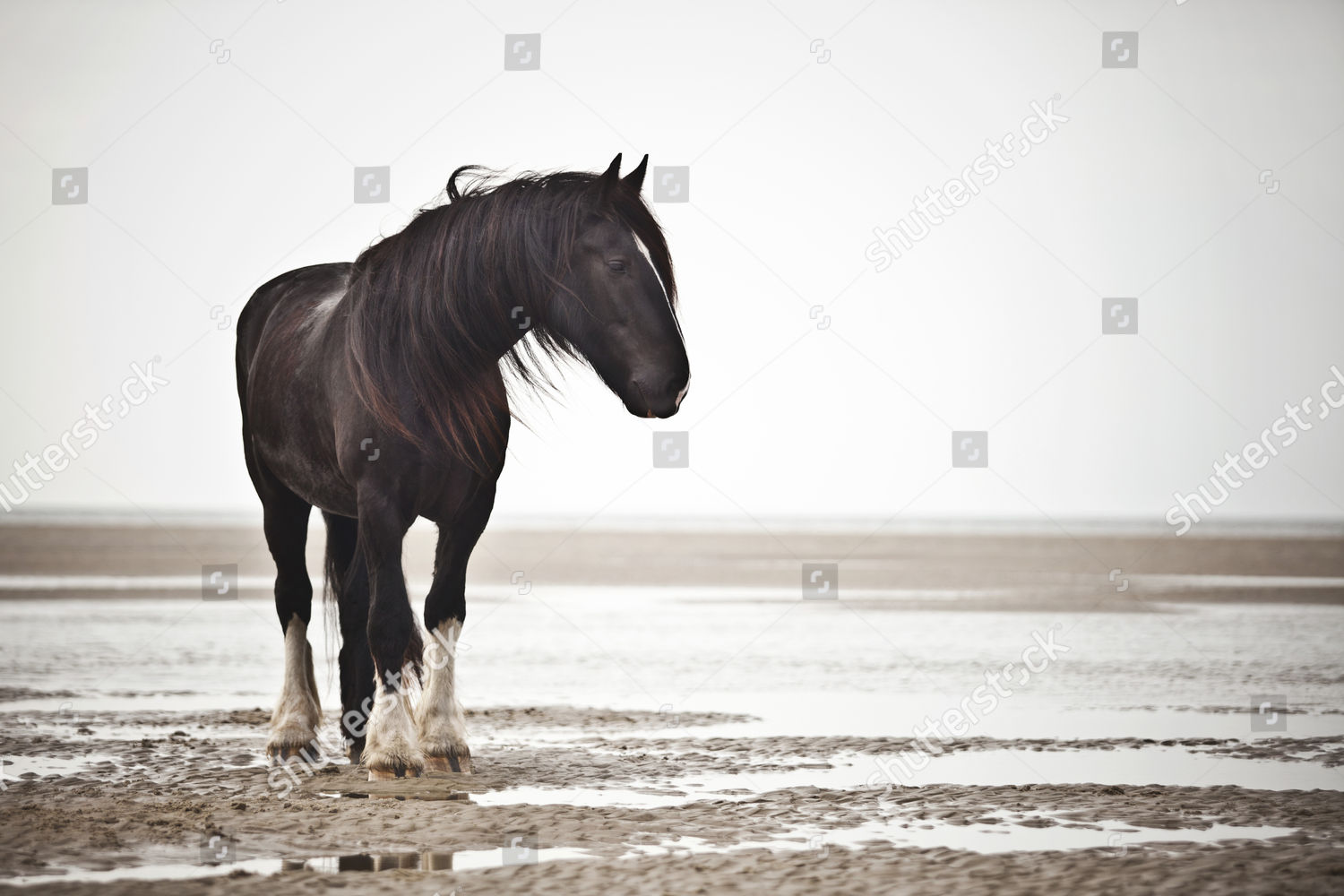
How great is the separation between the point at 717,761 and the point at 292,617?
93.6 inches

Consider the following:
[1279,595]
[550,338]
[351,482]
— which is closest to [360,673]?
[351,482]

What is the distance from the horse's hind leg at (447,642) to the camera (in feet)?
18.3

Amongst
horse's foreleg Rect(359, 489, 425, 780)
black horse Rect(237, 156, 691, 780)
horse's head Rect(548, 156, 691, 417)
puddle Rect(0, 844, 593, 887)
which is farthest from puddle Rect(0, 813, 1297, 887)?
horse's head Rect(548, 156, 691, 417)

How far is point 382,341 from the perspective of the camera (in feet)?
18.2

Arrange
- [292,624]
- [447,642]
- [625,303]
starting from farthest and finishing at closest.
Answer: [292,624] < [447,642] < [625,303]

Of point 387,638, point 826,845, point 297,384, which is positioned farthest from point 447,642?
point 826,845

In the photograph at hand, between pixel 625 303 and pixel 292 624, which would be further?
pixel 292 624

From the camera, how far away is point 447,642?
577 cm

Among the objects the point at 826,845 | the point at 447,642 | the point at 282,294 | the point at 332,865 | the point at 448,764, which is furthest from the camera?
the point at 282,294

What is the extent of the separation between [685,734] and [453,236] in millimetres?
2940

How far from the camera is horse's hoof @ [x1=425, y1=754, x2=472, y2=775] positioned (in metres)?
5.56

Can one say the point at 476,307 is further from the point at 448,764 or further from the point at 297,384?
the point at 448,764

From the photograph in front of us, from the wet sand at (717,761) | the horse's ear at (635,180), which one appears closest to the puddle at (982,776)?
the wet sand at (717,761)

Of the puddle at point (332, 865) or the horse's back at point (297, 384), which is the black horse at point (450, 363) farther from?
the puddle at point (332, 865)
